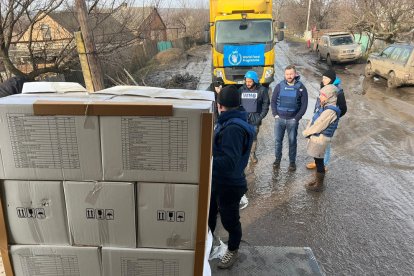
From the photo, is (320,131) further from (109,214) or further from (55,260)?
(55,260)

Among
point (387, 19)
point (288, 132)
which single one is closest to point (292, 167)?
point (288, 132)

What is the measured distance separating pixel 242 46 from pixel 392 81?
247 inches

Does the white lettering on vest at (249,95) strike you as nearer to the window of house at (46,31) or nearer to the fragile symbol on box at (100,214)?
the fragile symbol on box at (100,214)

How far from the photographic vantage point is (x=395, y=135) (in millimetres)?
7488

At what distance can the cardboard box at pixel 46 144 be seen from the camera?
69.4 inches

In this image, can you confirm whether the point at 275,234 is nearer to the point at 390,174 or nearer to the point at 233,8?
the point at 390,174

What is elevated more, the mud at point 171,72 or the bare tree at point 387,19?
the bare tree at point 387,19

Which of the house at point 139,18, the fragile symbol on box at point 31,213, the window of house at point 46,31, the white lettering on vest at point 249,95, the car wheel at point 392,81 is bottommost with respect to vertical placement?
the car wheel at point 392,81

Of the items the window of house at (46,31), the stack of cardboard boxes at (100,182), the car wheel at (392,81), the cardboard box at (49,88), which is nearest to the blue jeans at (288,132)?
the stack of cardboard boxes at (100,182)

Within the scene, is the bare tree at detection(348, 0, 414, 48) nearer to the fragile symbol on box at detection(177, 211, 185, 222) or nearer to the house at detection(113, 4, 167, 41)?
the house at detection(113, 4, 167, 41)

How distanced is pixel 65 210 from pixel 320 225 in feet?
11.0

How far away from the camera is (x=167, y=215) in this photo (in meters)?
1.93

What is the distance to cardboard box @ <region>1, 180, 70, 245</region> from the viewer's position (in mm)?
1884

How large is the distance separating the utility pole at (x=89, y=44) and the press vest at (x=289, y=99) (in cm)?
285
